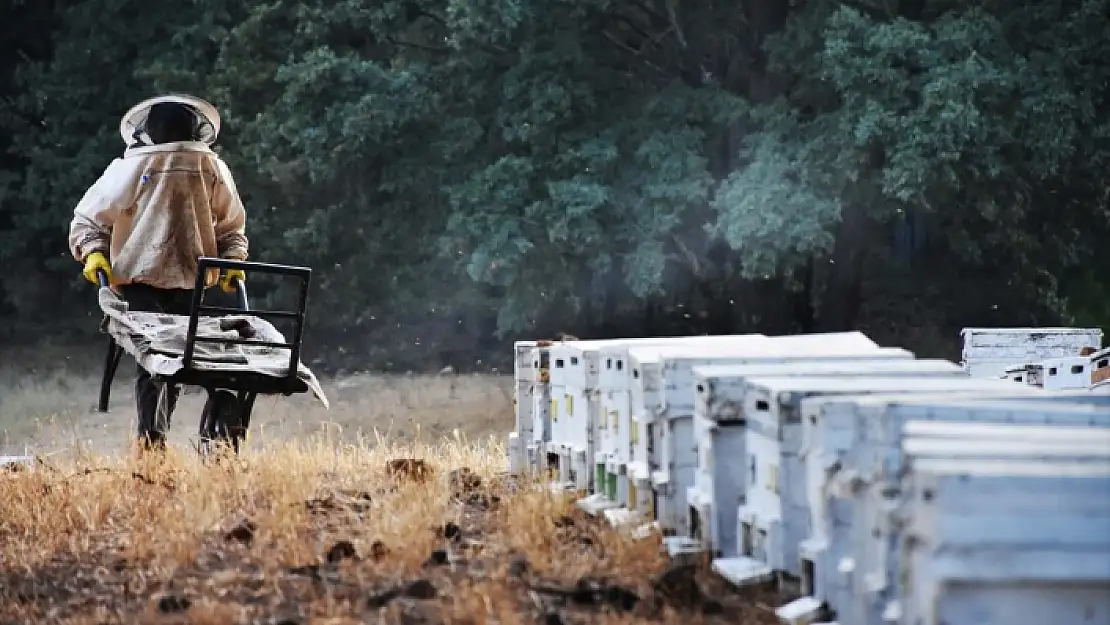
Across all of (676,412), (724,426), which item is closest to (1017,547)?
(724,426)

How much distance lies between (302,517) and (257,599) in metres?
1.24

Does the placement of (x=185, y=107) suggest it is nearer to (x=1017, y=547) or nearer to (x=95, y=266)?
(x=95, y=266)

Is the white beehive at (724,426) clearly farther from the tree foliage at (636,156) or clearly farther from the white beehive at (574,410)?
the tree foliage at (636,156)

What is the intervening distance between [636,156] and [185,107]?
11942 millimetres

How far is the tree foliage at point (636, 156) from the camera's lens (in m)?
18.2

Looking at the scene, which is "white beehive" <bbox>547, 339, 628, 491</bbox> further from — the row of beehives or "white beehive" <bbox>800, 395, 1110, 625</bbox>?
"white beehive" <bbox>800, 395, 1110, 625</bbox>

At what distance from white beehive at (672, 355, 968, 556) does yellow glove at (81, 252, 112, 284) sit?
3849 millimetres

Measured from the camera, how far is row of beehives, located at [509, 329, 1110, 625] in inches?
136

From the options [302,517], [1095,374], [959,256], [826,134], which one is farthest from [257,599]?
[959,256]

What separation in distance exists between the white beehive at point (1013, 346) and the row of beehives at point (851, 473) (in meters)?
6.22

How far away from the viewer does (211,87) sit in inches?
893

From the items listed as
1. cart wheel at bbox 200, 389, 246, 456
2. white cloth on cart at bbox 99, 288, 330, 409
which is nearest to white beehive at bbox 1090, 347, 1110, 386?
white cloth on cart at bbox 99, 288, 330, 409

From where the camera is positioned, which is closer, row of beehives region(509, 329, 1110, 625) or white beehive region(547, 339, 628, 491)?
row of beehives region(509, 329, 1110, 625)

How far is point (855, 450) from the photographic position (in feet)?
13.8
